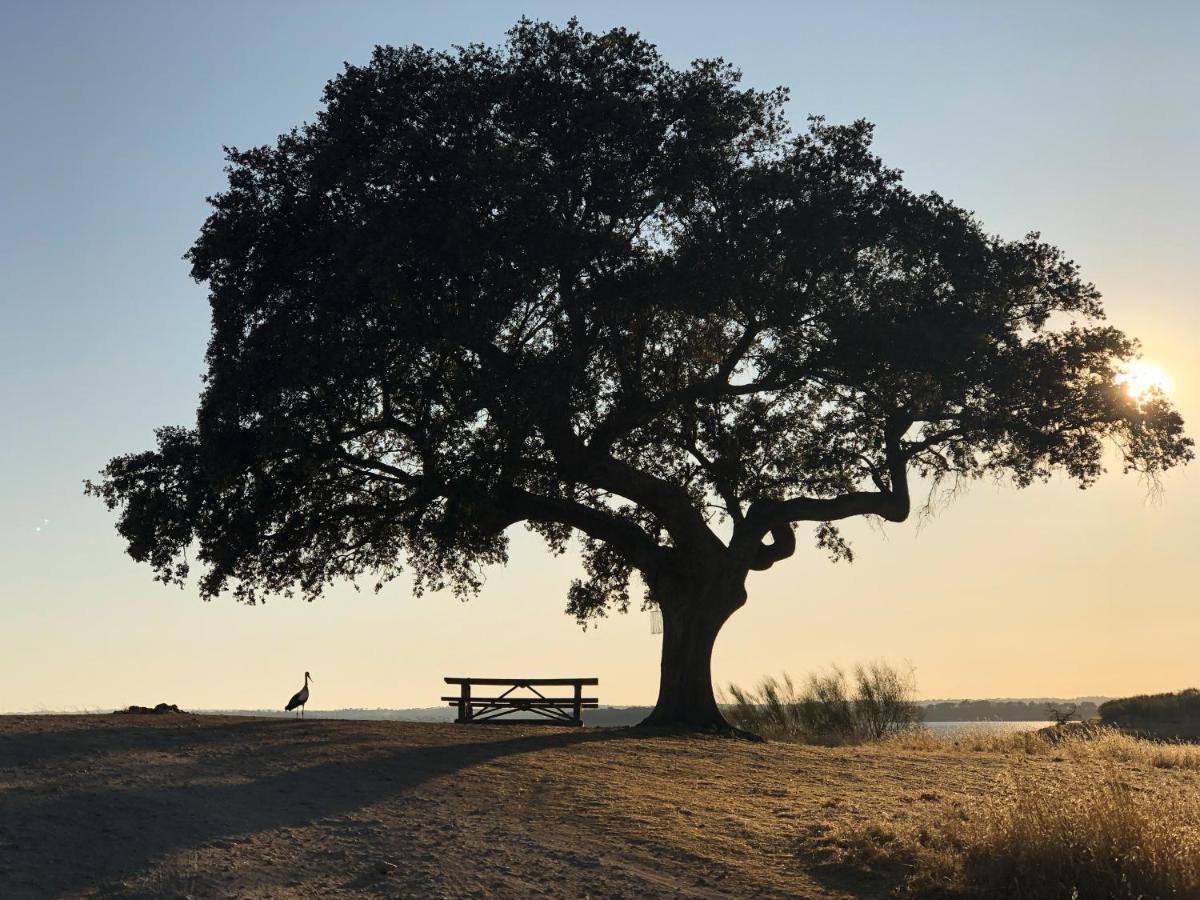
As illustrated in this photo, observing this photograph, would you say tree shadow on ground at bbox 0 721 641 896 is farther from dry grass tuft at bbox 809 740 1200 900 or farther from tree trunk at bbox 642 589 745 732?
tree trunk at bbox 642 589 745 732

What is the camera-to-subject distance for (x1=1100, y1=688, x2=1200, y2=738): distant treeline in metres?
45.0

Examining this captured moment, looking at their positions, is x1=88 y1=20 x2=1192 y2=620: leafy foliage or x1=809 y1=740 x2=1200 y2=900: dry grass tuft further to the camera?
x1=88 y1=20 x2=1192 y2=620: leafy foliage

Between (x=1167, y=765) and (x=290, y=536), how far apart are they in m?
18.6

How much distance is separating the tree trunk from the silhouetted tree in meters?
0.07

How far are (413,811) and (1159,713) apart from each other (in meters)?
40.5

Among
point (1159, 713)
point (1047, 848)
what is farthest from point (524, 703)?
point (1159, 713)

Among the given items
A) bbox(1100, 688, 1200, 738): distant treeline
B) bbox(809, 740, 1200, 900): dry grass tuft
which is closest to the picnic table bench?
bbox(809, 740, 1200, 900): dry grass tuft

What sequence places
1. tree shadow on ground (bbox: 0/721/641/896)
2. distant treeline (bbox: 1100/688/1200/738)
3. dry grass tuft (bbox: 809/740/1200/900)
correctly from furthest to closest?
distant treeline (bbox: 1100/688/1200/738)
tree shadow on ground (bbox: 0/721/641/896)
dry grass tuft (bbox: 809/740/1200/900)

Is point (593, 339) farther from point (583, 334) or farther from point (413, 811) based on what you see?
point (413, 811)

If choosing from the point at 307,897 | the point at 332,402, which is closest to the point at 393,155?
the point at 332,402

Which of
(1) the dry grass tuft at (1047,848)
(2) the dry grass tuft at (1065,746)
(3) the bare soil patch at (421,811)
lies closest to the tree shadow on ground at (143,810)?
(3) the bare soil patch at (421,811)

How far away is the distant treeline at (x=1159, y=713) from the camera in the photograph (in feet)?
148

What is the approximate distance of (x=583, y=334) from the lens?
2519 centimetres

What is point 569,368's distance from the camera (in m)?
23.8
